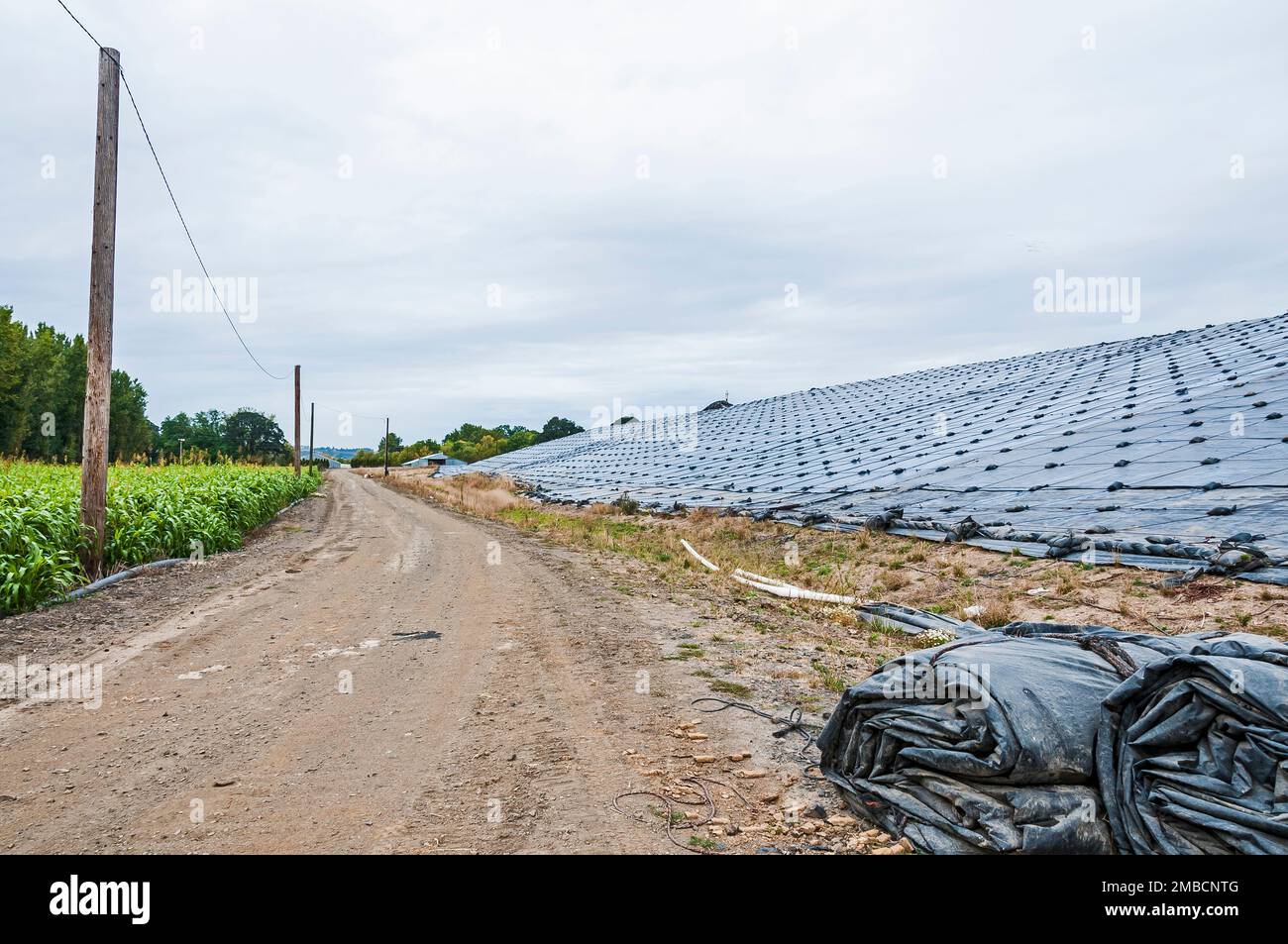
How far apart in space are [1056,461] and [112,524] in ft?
52.9

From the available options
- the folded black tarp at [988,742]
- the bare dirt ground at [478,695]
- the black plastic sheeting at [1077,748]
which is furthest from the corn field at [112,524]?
the black plastic sheeting at [1077,748]

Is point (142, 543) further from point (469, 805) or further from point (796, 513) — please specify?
A: point (796, 513)

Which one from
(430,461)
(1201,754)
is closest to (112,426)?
(430,461)

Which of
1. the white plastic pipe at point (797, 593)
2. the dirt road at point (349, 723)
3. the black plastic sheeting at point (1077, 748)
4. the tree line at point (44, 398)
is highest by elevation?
the tree line at point (44, 398)

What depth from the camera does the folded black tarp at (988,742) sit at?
10.5 feet

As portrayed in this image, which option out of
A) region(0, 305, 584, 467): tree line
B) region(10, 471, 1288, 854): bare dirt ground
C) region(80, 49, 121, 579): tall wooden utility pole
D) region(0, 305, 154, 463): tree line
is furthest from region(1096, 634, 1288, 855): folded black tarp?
region(0, 305, 154, 463): tree line

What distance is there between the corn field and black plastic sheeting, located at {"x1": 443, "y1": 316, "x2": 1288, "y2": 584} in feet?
37.0

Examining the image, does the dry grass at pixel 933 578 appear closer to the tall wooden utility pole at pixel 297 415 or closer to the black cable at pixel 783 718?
the black cable at pixel 783 718

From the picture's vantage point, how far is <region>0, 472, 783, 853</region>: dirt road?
3.67 metres

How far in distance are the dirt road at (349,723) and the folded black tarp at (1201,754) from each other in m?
1.94

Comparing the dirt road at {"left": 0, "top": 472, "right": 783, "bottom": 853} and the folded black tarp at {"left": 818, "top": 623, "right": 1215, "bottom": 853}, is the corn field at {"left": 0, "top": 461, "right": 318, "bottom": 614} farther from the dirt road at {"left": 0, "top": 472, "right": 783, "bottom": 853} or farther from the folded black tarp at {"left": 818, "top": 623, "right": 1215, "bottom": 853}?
the folded black tarp at {"left": 818, "top": 623, "right": 1215, "bottom": 853}

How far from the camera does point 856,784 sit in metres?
3.89

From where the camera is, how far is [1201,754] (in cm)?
295
